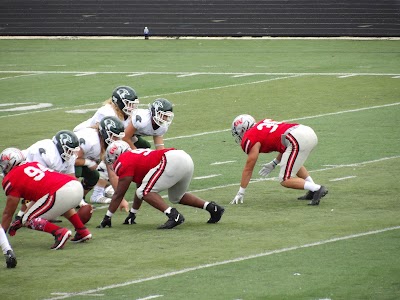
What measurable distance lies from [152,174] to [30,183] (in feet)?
4.74

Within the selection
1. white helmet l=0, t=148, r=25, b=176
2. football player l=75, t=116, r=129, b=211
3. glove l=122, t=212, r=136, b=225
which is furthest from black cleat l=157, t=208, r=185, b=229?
white helmet l=0, t=148, r=25, b=176

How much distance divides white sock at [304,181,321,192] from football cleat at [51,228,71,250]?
329 cm

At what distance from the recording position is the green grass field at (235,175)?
10281 millimetres

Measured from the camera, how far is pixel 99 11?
3769cm

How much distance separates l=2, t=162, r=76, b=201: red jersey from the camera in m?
11.7

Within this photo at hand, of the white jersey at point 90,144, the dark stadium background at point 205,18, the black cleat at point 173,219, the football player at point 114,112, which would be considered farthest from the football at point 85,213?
the dark stadium background at point 205,18

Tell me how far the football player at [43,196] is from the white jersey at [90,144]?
6.78ft

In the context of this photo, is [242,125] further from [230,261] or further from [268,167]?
[230,261]

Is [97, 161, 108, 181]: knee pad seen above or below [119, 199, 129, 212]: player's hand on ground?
above

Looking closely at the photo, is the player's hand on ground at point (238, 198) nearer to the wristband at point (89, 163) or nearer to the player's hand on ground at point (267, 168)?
the player's hand on ground at point (267, 168)

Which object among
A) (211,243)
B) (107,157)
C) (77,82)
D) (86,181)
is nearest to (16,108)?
(77,82)

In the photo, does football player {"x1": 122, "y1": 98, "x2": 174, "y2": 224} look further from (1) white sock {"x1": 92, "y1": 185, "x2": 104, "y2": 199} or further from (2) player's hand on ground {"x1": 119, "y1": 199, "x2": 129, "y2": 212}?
(2) player's hand on ground {"x1": 119, "y1": 199, "x2": 129, "y2": 212}

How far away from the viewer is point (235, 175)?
52.1ft

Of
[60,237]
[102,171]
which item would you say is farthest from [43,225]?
[102,171]
